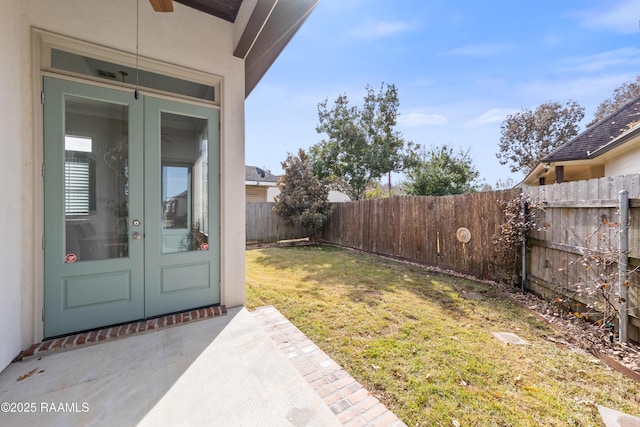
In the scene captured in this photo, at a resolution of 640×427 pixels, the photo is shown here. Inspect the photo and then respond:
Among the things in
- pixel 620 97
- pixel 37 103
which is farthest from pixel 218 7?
pixel 620 97

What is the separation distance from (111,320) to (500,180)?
25.8 metres

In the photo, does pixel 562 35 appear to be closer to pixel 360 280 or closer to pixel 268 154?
pixel 360 280

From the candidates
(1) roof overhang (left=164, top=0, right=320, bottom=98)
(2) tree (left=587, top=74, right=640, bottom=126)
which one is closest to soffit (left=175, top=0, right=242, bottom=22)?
(1) roof overhang (left=164, top=0, right=320, bottom=98)

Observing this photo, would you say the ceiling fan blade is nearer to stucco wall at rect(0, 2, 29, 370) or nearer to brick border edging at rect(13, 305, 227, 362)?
stucco wall at rect(0, 2, 29, 370)

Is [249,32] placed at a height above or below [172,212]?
above

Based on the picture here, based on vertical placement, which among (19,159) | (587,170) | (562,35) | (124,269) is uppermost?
(562,35)

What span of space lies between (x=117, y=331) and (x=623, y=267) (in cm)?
538

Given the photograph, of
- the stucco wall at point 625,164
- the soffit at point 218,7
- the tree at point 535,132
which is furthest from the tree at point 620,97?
the soffit at point 218,7

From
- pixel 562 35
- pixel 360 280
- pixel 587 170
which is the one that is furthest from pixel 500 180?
pixel 360 280

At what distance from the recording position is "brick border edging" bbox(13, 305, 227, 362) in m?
2.21

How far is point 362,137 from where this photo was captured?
490 inches

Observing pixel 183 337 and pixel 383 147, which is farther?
pixel 383 147

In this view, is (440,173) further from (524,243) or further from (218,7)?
(218,7)

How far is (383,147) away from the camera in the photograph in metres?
12.4
